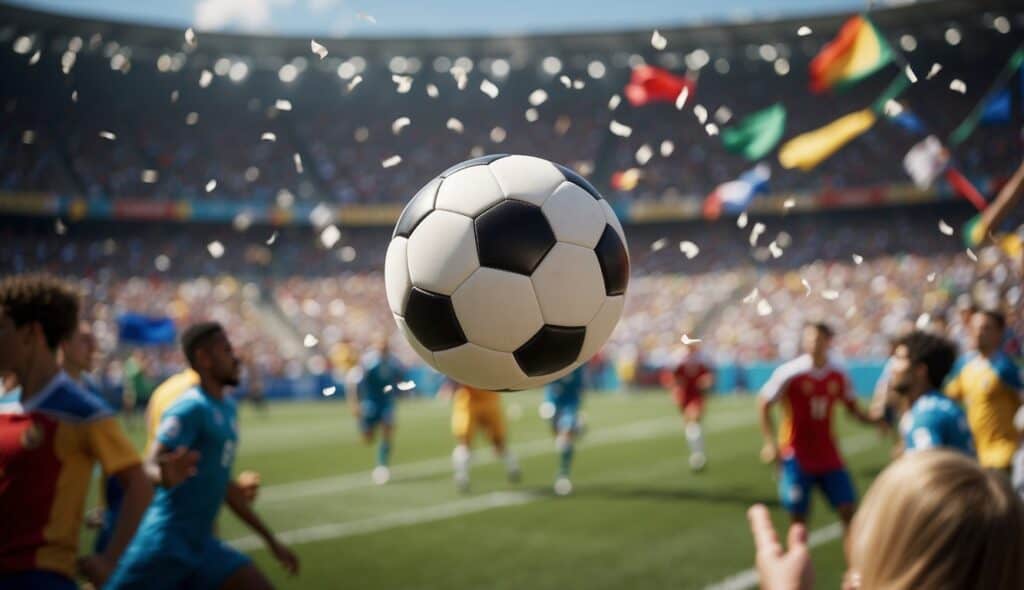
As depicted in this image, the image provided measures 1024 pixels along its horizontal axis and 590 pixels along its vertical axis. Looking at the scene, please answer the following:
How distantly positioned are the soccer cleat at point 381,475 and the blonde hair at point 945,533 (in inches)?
414

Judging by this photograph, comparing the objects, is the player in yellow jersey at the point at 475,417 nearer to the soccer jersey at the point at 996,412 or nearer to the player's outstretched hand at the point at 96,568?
the soccer jersey at the point at 996,412

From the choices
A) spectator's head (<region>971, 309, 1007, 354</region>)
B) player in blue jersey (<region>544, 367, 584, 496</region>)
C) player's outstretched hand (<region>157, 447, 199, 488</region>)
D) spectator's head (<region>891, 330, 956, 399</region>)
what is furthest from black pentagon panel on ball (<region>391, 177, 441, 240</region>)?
player in blue jersey (<region>544, 367, 584, 496</region>)

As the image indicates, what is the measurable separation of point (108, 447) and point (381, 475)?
8.65m

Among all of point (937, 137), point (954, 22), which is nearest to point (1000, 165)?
point (937, 137)

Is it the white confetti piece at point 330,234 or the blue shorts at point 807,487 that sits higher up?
the white confetti piece at point 330,234

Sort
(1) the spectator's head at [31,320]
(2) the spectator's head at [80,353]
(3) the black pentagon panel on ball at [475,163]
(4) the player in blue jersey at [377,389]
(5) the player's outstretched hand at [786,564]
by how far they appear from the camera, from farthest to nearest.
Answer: (4) the player in blue jersey at [377,389] → (2) the spectator's head at [80,353] → (1) the spectator's head at [31,320] → (3) the black pentagon panel on ball at [475,163] → (5) the player's outstretched hand at [786,564]

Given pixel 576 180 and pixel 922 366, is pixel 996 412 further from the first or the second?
pixel 576 180

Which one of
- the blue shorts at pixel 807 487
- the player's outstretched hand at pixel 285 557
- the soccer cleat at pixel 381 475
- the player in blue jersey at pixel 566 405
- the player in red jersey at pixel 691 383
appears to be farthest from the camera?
the player in red jersey at pixel 691 383

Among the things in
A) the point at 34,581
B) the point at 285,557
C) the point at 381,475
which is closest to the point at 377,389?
the point at 381,475

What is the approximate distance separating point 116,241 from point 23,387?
39349 mm

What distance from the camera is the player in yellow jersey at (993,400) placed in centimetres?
632

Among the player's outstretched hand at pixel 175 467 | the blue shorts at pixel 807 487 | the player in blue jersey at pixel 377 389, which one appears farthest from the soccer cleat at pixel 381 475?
the player's outstretched hand at pixel 175 467

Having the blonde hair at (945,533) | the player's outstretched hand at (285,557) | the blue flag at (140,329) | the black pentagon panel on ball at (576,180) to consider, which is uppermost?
the blue flag at (140,329)

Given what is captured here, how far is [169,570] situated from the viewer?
4.00 metres
